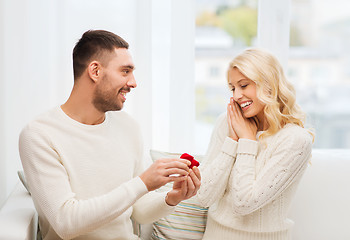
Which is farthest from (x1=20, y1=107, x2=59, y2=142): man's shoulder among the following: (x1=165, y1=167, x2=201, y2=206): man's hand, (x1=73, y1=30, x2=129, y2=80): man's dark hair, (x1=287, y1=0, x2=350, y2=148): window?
(x1=287, y1=0, x2=350, y2=148): window

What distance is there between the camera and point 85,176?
167 centimetres

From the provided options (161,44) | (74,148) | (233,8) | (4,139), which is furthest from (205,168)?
(233,8)

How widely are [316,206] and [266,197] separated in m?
0.59

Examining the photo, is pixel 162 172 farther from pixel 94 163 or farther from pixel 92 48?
pixel 92 48

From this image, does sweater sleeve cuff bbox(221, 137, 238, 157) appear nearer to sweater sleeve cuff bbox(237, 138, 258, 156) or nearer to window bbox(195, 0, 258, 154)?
sweater sleeve cuff bbox(237, 138, 258, 156)

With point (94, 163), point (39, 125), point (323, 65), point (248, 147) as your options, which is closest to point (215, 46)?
point (323, 65)

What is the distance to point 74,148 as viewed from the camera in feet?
5.45

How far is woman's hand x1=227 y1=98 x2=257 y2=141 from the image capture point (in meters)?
2.02

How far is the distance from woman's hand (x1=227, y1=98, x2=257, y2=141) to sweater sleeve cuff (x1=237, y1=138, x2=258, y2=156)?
3 cm

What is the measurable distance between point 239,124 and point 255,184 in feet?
1.01

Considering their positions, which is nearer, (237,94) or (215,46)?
(237,94)

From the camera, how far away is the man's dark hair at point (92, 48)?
168 centimetres

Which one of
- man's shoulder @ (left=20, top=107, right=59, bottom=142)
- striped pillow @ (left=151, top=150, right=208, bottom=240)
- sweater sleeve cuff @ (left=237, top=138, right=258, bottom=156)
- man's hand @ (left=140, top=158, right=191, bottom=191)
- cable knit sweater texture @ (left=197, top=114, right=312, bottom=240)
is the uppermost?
man's shoulder @ (left=20, top=107, right=59, bottom=142)

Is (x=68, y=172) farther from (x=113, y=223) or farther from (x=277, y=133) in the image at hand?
(x=277, y=133)
